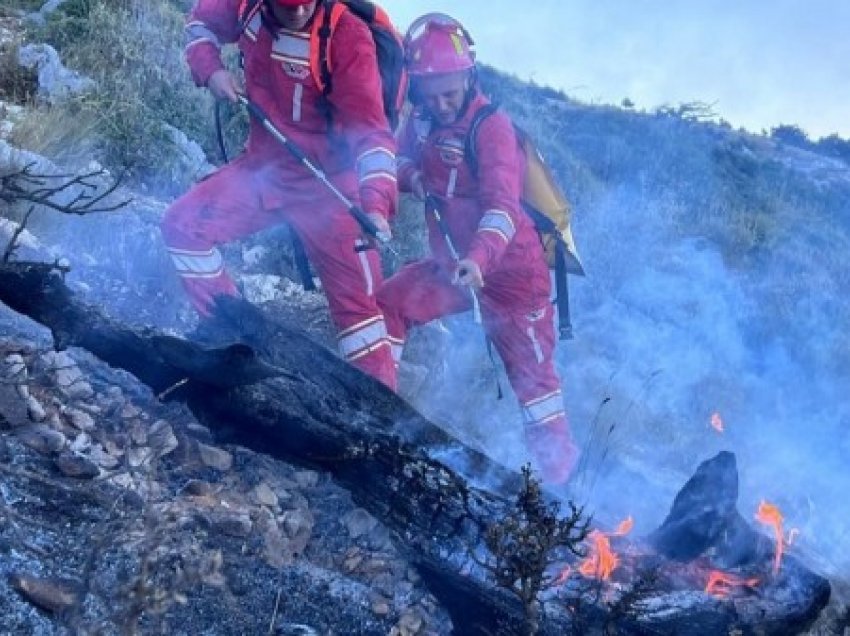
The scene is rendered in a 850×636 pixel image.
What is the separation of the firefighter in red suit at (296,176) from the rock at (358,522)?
1037 millimetres

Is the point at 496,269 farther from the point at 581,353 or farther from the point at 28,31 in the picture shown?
the point at 28,31

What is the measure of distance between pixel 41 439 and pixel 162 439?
1.66 ft

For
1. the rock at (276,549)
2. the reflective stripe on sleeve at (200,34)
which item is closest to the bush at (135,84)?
the reflective stripe on sleeve at (200,34)

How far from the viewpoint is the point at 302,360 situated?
4055mm

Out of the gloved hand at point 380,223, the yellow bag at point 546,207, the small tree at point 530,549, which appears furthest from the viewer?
the yellow bag at point 546,207

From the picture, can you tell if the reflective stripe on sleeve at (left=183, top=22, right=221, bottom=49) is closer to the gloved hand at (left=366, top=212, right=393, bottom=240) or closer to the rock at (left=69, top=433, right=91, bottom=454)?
the gloved hand at (left=366, top=212, right=393, bottom=240)

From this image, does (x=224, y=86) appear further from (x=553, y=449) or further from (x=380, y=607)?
(x=553, y=449)

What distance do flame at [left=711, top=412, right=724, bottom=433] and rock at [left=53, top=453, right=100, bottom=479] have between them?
524cm

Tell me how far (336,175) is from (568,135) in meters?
10.6

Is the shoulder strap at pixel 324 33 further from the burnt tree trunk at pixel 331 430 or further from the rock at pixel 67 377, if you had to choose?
the rock at pixel 67 377

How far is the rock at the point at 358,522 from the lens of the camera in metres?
3.87

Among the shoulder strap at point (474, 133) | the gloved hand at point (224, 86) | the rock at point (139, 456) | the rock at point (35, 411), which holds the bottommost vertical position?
the rock at point (139, 456)

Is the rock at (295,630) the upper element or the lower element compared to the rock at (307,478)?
lower

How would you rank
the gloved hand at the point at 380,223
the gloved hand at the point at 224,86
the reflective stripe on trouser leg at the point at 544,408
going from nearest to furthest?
the gloved hand at the point at 380,223
the gloved hand at the point at 224,86
the reflective stripe on trouser leg at the point at 544,408
